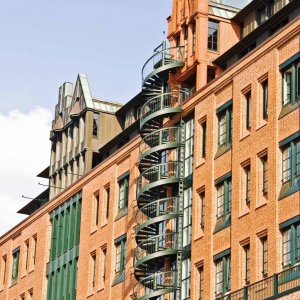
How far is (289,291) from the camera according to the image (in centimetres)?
5619

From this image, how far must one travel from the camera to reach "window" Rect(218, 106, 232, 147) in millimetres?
68312

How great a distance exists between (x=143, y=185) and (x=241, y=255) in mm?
14382

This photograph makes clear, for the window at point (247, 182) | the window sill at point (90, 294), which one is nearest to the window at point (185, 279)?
the window at point (247, 182)

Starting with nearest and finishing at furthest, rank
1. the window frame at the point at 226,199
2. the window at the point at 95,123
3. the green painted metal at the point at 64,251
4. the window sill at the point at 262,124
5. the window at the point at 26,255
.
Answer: the window sill at the point at 262,124 < the window frame at the point at 226,199 < the green painted metal at the point at 64,251 < the window at the point at 95,123 < the window at the point at 26,255

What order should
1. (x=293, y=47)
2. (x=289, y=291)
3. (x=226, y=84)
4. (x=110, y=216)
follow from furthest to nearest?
(x=110, y=216), (x=226, y=84), (x=293, y=47), (x=289, y=291)

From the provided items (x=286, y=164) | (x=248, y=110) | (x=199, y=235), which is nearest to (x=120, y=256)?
(x=199, y=235)

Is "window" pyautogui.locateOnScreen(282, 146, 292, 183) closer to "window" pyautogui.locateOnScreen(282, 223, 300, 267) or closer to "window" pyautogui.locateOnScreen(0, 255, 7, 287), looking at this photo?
"window" pyautogui.locateOnScreen(282, 223, 300, 267)

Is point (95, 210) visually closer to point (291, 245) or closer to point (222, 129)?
point (222, 129)

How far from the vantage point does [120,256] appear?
80.1 metres

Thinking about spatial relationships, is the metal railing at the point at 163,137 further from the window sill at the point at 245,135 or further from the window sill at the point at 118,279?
the window sill at the point at 118,279

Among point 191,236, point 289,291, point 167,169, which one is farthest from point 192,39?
point 289,291

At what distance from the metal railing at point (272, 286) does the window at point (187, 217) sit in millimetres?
9028

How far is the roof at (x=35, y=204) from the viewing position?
10043 centimetres

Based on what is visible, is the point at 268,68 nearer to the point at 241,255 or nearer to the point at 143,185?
the point at 241,255
